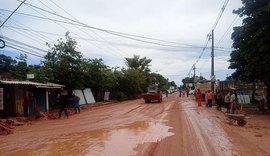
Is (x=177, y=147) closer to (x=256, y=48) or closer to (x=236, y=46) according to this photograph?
(x=256, y=48)

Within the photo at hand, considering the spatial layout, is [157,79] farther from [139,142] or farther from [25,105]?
[139,142]

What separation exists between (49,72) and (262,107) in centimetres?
1807

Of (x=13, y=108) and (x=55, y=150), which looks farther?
(x=13, y=108)

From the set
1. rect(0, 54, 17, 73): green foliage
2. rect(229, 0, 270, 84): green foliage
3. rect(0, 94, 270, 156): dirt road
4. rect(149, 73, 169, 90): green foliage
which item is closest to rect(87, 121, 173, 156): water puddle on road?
rect(0, 94, 270, 156): dirt road

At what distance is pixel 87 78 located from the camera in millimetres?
42219

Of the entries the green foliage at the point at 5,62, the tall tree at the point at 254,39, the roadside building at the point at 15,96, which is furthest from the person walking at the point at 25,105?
the green foliage at the point at 5,62

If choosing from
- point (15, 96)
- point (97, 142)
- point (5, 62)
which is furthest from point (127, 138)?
point (5, 62)

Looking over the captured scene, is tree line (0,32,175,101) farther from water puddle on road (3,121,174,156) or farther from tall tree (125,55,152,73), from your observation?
tall tree (125,55,152,73)

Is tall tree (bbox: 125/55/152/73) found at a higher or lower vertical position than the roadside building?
higher

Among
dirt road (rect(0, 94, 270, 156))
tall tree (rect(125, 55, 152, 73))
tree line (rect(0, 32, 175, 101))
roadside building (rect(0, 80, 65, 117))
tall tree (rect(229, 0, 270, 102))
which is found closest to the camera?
dirt road (rect(0, 94, 270, 156))

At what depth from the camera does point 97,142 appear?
1427 cm

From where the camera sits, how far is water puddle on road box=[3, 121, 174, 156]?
40.2ft

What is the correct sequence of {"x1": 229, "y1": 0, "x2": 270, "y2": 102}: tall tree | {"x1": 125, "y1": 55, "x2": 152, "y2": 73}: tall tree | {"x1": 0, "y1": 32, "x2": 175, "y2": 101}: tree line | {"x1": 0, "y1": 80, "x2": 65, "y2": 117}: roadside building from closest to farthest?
1. {"x1": 0, "y1": 80, "x2": 65, "y2": 117}: roadside building
2. {"x1": 229, "y1": 0, "x2": 270, "y2": 102}: tall tree
3. {"x1": 0, "y1": 32, "x2": 175, "y2": 101}: tree line
4. {"x1": 125, "y1": 55, "x2": 152, "y2": 73}: tall tree

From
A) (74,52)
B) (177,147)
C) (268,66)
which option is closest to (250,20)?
(268,66)
